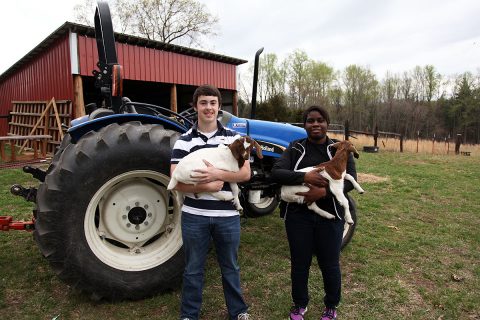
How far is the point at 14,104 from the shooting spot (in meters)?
15.8

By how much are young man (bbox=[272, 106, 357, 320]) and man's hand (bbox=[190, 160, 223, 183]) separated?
1.62 feet

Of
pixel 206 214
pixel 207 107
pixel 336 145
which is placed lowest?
pixel 206 214

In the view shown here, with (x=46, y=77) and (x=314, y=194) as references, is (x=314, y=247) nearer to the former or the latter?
(x=314, y=194)

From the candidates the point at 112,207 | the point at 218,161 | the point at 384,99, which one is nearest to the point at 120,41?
the point at 112,207

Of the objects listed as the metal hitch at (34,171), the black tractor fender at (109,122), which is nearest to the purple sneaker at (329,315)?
the black tractor fender at (109,122)

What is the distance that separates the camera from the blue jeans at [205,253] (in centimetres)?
230

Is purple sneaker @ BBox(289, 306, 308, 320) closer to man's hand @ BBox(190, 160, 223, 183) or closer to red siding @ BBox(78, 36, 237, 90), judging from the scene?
man's hand @ BBox(190, 160, 223, 183)

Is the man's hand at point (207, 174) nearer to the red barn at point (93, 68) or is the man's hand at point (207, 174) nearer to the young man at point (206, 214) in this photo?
the young man at point (206, 214)

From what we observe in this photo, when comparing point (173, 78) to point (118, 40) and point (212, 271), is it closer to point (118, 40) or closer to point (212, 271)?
point (118, 40)

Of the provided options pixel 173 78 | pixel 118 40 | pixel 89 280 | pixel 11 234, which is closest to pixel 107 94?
pixel 89 280

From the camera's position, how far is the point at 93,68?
10.7 metres

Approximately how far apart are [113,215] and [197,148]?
1.00 meters

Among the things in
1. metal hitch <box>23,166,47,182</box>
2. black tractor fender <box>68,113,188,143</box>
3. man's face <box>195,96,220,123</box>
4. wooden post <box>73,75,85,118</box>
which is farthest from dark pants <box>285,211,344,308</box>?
wooden post <box>73,75,85,118</box>

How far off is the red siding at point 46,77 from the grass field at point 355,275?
636 cm
